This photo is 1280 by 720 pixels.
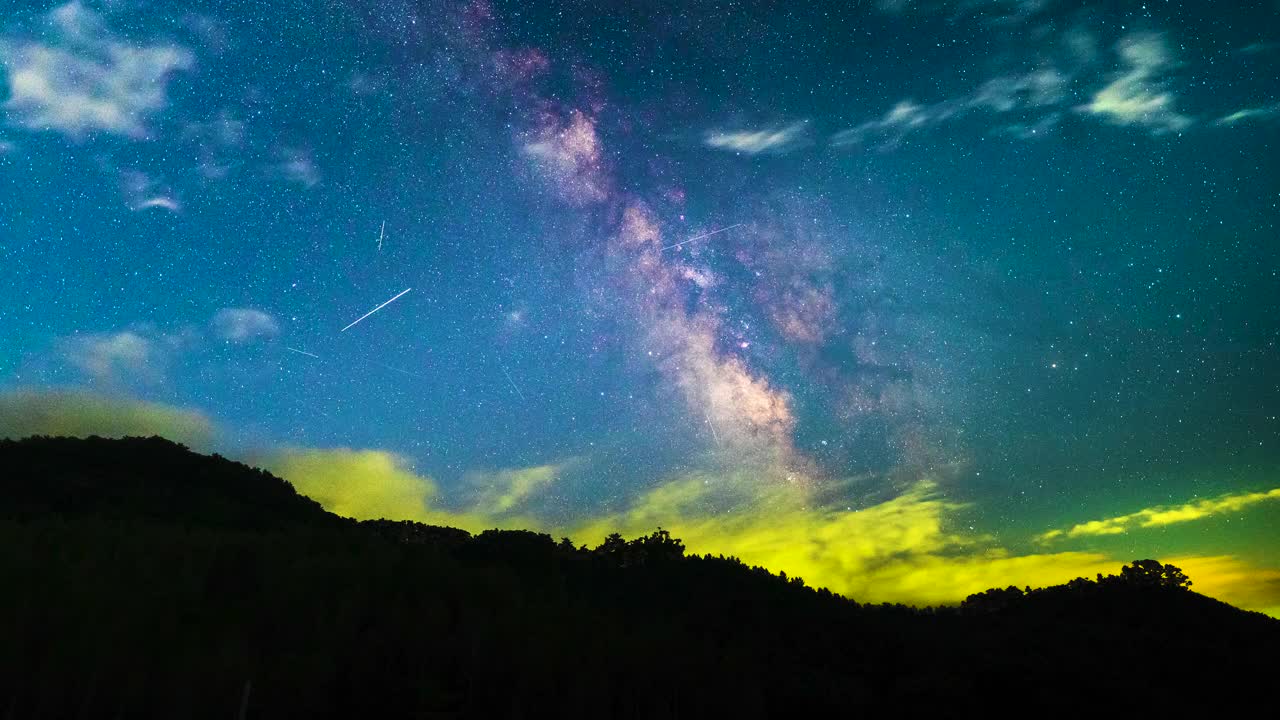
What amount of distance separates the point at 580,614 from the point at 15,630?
832 inches

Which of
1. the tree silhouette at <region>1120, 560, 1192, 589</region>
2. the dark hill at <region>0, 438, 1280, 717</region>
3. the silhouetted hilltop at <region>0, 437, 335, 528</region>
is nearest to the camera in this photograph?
the dark hill at <region>0, 438, 1280, 717</region>

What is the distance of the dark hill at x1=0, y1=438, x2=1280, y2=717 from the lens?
2112cm

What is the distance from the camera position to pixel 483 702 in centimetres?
2402

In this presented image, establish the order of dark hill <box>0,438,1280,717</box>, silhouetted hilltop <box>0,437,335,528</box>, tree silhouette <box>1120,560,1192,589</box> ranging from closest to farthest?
dark hill <box>0,438,1280,717</box>
silhouetted hilltop <box>0,437,335,528</box>
tree silhouette <box>1120,560,1192,589</box>

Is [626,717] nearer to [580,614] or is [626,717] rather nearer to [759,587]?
[580,614]

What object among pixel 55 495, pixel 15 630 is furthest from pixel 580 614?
pixel 55 495

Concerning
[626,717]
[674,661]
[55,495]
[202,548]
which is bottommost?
[626,717]

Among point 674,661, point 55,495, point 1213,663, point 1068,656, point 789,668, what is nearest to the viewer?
point 674,661

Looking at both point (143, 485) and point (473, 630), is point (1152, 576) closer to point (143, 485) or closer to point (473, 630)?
point (473, 630)

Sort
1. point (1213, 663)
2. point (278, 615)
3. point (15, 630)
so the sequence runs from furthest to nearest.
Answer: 1. point (1213, 663)
2. point (278, 615)
3. point (15, 630)

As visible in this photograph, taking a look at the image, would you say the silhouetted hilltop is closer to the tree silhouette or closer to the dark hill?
the dark hill

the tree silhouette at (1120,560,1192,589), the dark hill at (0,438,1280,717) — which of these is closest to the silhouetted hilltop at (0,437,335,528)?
the dark hill at (0,438,1280,717)

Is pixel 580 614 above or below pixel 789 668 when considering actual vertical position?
above

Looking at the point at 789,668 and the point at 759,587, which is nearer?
the point at 789,668
